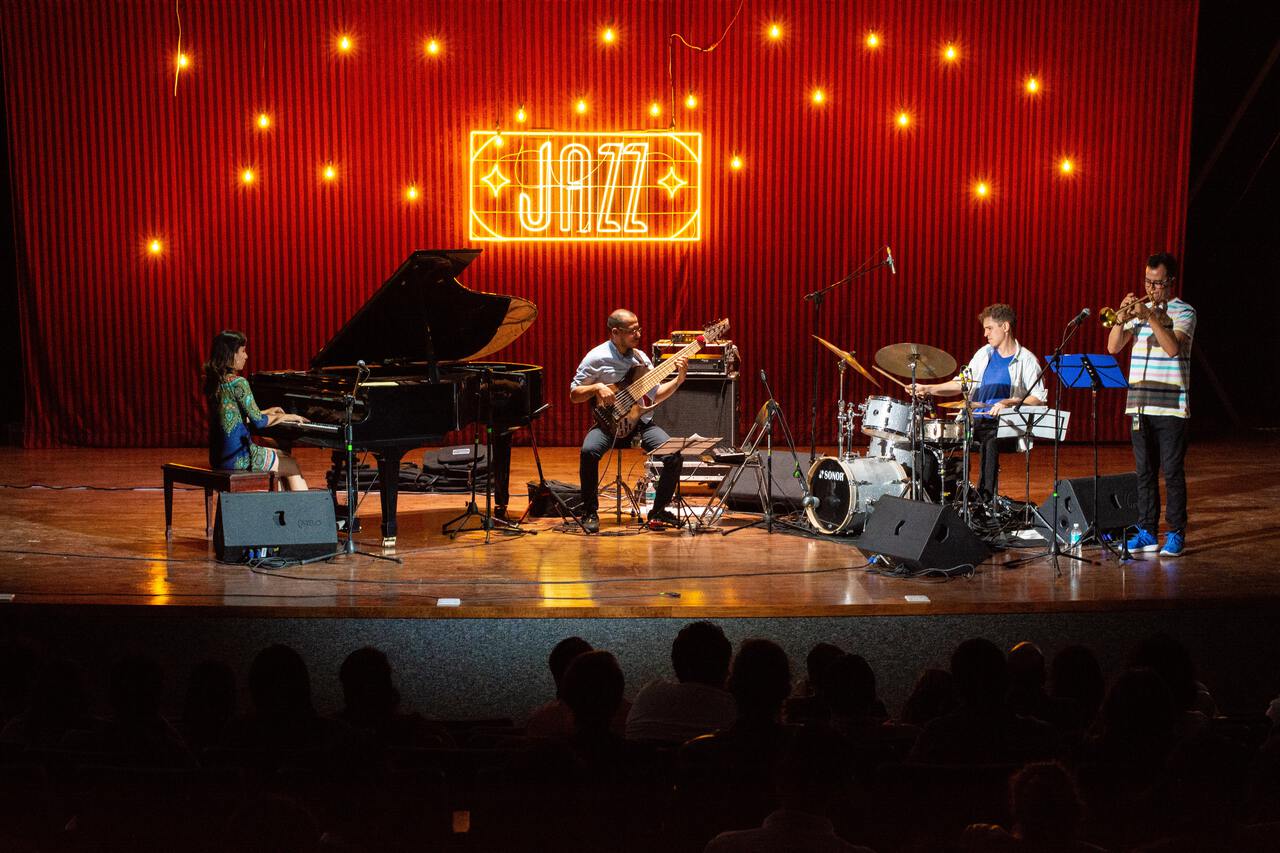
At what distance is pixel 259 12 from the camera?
1066 cm

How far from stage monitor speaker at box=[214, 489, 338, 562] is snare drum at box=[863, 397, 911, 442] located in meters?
3.04

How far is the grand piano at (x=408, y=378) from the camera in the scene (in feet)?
21.0

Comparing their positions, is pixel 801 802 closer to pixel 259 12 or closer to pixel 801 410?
pixel 801 410

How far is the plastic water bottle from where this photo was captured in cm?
624

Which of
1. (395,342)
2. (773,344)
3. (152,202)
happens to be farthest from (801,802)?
(152,202)

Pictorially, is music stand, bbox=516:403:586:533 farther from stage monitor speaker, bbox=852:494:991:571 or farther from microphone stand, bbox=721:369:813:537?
stage monitor speaker, bbox=852:494:991:571

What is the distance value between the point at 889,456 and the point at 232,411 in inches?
148

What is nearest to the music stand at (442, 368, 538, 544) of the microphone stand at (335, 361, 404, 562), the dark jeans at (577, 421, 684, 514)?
the dark jeans at (577, 421, 684, 514)

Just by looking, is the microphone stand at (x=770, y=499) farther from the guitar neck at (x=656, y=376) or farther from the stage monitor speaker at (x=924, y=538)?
the stage monitor speaker at (x=924, y=538)

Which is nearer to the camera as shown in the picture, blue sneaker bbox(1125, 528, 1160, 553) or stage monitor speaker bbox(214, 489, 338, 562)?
stage monitor speaker bbox(214, 489, 338, 562)

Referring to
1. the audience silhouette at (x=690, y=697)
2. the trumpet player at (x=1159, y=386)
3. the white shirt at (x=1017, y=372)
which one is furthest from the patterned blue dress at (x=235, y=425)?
the trumpet player at (x=1159, y=386)

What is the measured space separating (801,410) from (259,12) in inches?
237

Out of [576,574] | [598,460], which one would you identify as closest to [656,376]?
[598,460]

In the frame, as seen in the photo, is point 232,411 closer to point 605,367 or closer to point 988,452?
point 605,367
